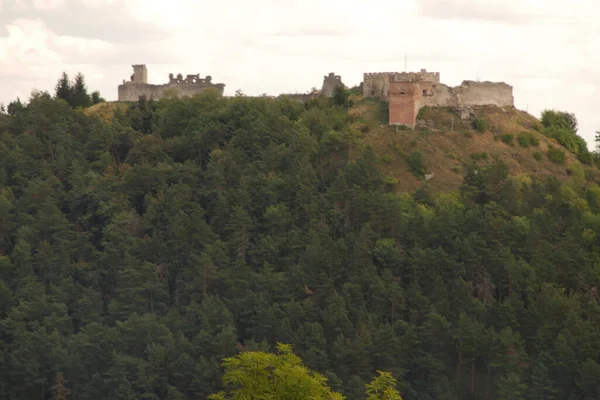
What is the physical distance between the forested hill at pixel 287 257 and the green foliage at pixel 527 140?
0.34 ft

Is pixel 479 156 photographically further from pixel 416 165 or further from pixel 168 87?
pixel 168 87

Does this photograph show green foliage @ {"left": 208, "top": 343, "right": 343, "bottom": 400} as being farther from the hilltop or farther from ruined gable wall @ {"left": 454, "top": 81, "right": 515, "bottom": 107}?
ruined gable wall @ {"left": 454, "top": 81, "right": 515, "bottom": 107}

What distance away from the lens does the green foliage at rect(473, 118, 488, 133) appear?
72.9m

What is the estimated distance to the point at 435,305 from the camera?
60.1 metres

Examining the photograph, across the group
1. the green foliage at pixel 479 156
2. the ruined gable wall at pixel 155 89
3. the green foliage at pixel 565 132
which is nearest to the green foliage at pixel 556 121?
the green foliage at pixel 565 132

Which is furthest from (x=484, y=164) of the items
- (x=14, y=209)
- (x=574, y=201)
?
(x=14, y=209)

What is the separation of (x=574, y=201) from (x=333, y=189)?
11.5 m

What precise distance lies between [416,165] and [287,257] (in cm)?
932

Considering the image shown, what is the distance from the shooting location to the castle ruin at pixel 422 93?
7250 centimetres

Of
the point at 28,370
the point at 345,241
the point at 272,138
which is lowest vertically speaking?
the point at 28,370

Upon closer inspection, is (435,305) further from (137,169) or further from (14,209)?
(14,209)

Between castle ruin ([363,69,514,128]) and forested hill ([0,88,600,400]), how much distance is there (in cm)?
150

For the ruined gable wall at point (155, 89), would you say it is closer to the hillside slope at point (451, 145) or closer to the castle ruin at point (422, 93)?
the castle ruin at point (422, 93)

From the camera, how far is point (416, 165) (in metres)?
70.1
